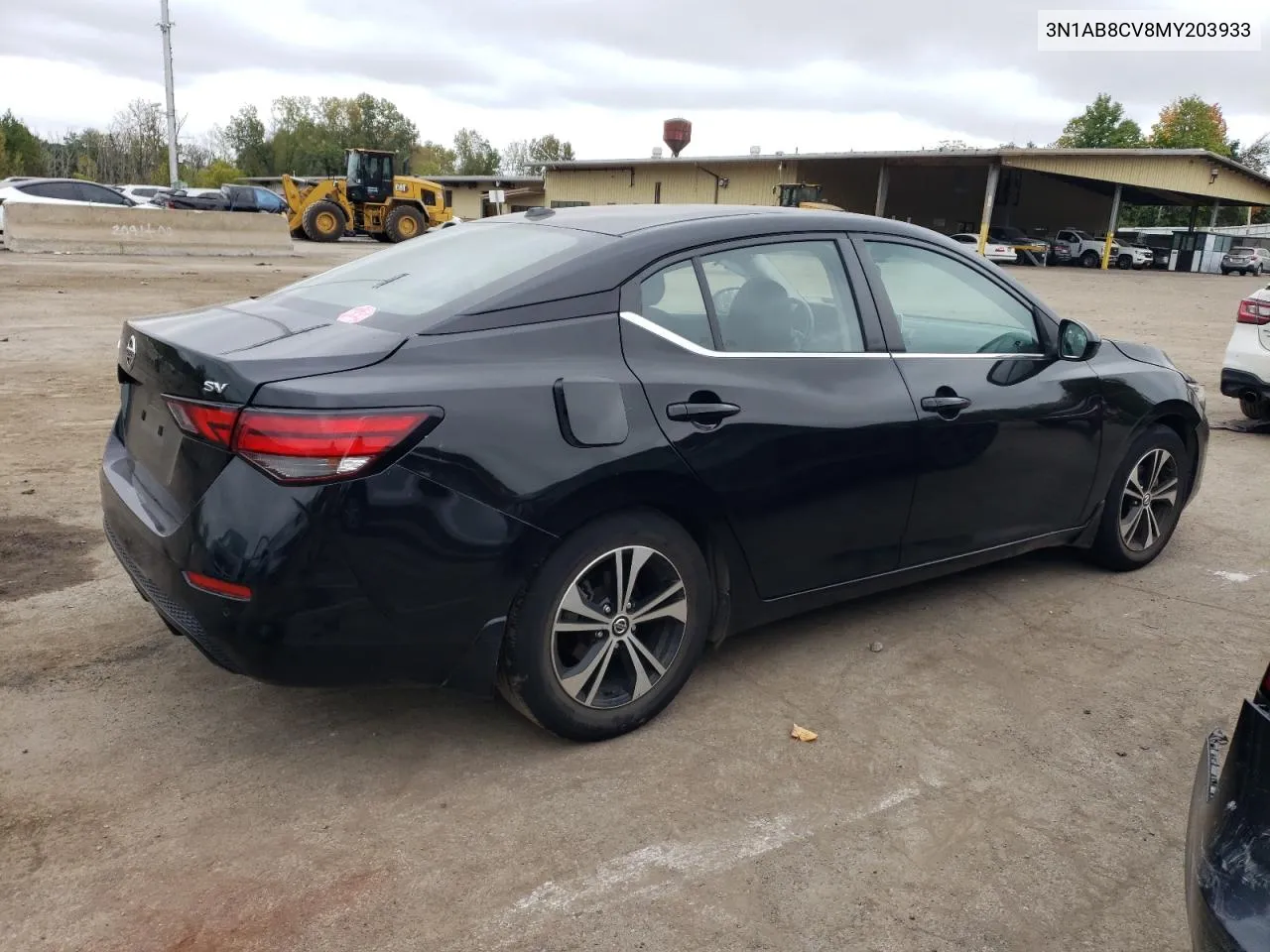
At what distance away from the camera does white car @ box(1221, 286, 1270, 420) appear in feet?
25.7

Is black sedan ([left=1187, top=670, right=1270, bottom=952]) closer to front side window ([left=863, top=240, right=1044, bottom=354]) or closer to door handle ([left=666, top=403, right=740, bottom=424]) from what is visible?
door handle ([left=666, top=403, right=740, bottom=424])

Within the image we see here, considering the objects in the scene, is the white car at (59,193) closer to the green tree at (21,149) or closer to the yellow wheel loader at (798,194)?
the yellow wheel loader at (798,194)

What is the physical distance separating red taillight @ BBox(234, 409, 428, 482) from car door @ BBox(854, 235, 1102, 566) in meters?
2.04

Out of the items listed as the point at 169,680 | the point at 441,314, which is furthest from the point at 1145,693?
the point at 169,680

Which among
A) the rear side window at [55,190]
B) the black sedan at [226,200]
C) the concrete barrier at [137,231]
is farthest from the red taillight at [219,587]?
the black sedan at [226,200]

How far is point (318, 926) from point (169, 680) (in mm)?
1459

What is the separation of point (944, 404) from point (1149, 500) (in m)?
1.74

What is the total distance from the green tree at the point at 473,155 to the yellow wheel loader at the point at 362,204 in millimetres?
73710

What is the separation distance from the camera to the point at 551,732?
10.5ft

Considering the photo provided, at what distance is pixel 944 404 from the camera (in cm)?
381

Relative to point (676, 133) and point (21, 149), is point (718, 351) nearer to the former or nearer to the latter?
point (676, 133)

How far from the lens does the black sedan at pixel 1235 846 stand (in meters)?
1.73

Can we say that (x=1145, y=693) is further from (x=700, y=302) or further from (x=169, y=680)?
(x=169, y=680)

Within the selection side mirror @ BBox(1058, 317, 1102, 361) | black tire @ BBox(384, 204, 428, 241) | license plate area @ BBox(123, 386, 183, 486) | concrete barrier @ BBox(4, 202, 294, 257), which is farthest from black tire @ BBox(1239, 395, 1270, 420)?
black tire @ BBox(384, 204, 428, 241)
